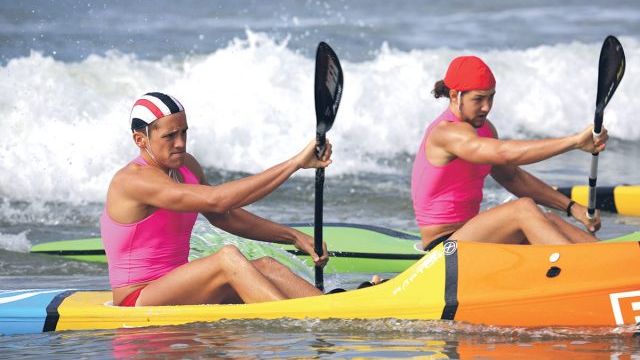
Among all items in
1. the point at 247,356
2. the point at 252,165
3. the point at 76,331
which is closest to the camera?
the point at 247,356

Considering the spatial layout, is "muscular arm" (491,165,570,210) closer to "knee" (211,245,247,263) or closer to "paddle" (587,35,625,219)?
"paddle" (587,35,625,219)

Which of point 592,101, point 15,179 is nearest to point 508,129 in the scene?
point 592,101

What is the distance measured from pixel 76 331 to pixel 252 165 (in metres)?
7.89

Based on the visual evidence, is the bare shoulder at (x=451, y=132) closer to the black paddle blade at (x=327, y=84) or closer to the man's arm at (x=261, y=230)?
the black paddle blade at (x=327, y=84)

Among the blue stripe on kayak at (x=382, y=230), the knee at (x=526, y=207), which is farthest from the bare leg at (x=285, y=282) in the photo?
the blue stripe on kayak at (x=382, y=230)

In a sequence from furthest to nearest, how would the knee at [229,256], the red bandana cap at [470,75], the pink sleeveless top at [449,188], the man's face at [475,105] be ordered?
the pink sleeveless top at [449,188], the man's face at [475,105], the red bandana cap at [470,75], the knee at [229,256]

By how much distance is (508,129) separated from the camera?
58.4 ft

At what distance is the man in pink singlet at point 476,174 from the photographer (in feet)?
23.9

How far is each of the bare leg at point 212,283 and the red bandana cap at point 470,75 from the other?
1.51m

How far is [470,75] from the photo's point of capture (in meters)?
7.50

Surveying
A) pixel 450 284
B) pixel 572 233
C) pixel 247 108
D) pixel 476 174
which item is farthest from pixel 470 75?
pixel 247 108

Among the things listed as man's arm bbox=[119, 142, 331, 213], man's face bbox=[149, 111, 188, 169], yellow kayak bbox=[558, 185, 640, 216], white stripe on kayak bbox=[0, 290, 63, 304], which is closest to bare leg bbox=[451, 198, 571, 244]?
man's arm bbox=[119, 142, 331, 213]

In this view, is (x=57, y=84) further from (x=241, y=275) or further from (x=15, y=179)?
(x=241, y=275)

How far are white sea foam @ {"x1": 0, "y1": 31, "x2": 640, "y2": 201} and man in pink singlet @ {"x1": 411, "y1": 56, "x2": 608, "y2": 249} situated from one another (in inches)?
218
